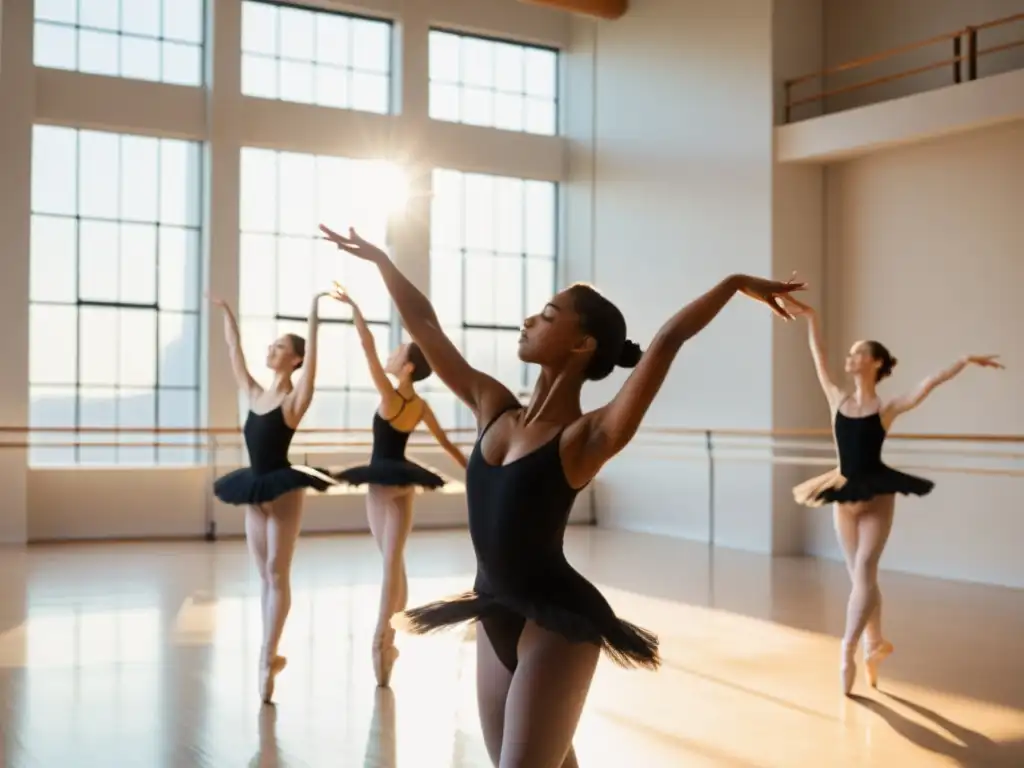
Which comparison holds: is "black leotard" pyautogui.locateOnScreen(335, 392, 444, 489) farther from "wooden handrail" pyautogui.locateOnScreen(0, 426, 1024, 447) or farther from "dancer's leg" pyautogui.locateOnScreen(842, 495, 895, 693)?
"wooden handrail" pyautogui.locateOnScreen(0, 426, 1024, 447)

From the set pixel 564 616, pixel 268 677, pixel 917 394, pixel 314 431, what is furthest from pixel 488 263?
pixel 564 616

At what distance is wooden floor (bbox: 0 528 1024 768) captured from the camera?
13.5ft

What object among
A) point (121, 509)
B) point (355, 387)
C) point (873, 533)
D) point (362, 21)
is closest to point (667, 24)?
point (362, 21)

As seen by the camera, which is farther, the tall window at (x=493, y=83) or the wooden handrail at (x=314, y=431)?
the tall window at (x=493, y=83)

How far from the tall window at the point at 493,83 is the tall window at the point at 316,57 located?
0.58m

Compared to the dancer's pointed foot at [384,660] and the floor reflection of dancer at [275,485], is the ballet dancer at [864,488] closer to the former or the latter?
the dancer's pointed foot at [384,660]

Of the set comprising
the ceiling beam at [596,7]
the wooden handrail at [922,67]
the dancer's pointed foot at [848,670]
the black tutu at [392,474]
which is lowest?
the dancer's pointed foot at [848,670]

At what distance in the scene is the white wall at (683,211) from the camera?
10.1 m

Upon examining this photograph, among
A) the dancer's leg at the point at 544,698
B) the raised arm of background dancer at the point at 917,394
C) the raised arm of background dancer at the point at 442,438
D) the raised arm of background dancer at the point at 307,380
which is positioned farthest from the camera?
the raised arm of background dancer at the point at 917,394

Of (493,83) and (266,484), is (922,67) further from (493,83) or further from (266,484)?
(266,484)

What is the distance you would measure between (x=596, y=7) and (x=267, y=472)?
8.25m

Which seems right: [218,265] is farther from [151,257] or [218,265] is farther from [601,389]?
[601,389]

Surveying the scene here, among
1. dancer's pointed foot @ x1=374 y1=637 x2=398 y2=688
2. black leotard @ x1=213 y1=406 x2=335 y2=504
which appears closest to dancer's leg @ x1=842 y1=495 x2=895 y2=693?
dancer's pointed foot @ x1=374 y1=637 x2=398 y2=688

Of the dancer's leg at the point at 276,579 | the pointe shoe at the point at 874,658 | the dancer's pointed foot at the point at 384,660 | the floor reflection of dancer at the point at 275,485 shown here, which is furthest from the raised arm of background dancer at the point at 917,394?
the dancer's leg at the point at 276,579
